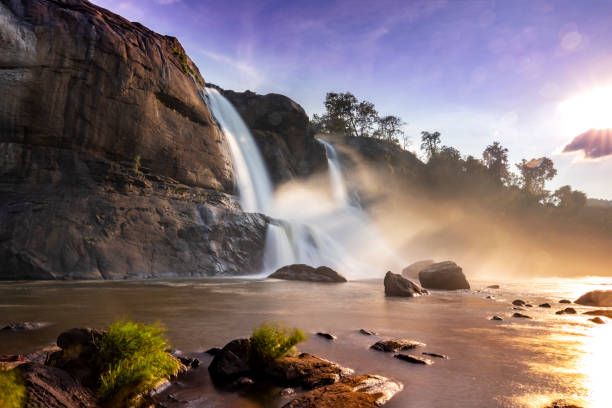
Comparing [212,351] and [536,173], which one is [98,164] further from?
[536,173]

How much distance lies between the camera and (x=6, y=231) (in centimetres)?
1719

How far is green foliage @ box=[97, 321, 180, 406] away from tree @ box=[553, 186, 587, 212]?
263ft

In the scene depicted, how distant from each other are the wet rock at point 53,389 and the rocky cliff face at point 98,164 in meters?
16.0

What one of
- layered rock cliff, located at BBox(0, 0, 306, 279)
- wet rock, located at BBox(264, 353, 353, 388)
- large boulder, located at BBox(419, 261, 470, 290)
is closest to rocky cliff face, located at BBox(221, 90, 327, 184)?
layered rock cliff, located at BBox(0, 0, 306, 279)

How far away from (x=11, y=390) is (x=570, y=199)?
86.5 metres

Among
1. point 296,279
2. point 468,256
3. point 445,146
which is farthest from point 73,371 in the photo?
point 445,146

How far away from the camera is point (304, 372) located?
4.20 m

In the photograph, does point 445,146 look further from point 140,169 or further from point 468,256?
point 140,169

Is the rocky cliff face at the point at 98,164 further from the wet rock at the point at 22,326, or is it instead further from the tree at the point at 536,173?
the tree at the point at 536,173

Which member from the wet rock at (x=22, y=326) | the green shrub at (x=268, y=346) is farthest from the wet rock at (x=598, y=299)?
the wet rock at (x=22, y=326)

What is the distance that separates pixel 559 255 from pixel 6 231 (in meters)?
69.2

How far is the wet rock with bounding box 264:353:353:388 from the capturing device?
4.07m

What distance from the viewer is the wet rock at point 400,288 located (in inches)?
529

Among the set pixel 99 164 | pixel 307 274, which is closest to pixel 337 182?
pixel 307 274
